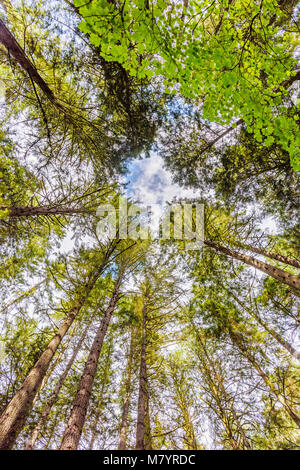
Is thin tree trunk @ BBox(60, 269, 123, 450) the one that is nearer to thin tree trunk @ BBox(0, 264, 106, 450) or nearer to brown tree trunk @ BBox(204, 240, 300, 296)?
thin tree trunk @ BBox(0, 264, 106, 450)

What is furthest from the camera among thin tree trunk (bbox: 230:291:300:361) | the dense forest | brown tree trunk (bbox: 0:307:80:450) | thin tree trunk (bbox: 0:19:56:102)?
thin tree trunk (bbox: 230:291:300:361)

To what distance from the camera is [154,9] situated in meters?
2.42

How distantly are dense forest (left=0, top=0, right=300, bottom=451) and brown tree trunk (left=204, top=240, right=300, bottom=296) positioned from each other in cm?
5

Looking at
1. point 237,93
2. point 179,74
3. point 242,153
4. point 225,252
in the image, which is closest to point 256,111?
point 237,93

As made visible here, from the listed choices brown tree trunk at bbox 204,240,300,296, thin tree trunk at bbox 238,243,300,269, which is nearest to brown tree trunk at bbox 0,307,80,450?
brown tree trunk at bbox 204,240,300,296

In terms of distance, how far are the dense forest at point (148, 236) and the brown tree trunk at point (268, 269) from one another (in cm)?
5

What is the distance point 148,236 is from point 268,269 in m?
4.03

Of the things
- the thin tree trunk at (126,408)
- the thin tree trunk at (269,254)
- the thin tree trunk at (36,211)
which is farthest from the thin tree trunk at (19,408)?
the thin tree trunk at (269,254)

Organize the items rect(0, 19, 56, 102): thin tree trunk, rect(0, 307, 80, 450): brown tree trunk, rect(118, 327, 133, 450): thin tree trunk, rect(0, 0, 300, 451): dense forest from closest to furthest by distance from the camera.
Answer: rect(0, 19, 56, 102): thin tree trunk
rect(0, 307, 80, 450): brown tree trunk
rect(0, 0, 300, 451): dense forest
rect(118, 327, 133, 450): thin tree trunk

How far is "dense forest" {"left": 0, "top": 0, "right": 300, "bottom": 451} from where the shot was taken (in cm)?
390

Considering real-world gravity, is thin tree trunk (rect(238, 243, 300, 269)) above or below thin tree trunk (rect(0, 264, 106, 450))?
above

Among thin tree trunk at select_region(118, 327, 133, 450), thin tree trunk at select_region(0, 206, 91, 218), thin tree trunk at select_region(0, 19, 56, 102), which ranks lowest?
thin tree trunk at select_region(118, 327, 133, 450)

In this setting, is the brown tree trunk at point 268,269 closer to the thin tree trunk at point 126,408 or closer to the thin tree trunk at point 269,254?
the thin tree trunk at point 269,254

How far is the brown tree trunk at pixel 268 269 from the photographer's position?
4.16 m
